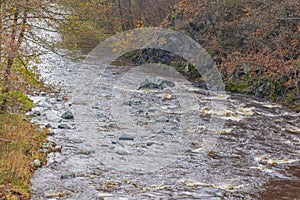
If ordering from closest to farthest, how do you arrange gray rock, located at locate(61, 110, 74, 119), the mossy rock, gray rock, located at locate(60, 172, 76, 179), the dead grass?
the dead grass, gray rock, located at locate(60, 172, 76, 179), gray rock, located at locate(61, 110, 74, 119), the mossy rock

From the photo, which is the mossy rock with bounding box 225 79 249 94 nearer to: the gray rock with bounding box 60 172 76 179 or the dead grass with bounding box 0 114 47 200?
the dead grass with bounding box 0 114 47 200

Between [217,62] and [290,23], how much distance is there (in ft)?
14.1

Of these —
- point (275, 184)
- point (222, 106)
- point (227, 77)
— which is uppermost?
point (227, 77)

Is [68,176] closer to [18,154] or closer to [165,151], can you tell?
[18,154]

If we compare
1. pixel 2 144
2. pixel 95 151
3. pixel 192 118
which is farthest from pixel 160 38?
pixel 2 144

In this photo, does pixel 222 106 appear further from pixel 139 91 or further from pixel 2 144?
pixel 2 144

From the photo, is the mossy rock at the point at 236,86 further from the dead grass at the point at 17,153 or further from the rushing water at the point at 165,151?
the dead grass at the point at 17,153

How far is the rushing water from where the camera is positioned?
288 inches

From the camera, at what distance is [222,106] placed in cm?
1434

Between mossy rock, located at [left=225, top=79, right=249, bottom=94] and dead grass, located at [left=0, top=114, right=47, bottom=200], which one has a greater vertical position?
mossy rock, located at [left=225, top=79, right=249, bottom=94]

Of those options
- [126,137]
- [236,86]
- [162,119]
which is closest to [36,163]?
[126,137]

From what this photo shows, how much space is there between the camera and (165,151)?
31.4 feet

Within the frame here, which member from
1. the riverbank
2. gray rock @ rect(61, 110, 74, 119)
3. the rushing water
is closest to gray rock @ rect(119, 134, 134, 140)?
the rushing water

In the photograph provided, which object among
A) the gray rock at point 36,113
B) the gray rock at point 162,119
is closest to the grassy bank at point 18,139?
the gray rock at point 36,113
